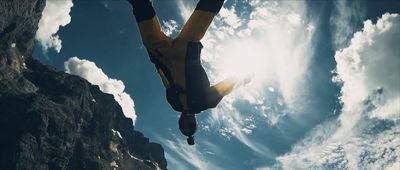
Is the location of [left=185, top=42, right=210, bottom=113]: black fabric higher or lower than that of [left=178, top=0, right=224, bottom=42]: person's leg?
lower

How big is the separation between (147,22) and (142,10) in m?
Result: 0.35

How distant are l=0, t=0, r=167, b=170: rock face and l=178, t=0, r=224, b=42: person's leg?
136270 millimetres

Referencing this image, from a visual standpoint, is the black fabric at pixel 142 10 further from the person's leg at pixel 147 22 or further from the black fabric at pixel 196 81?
the black fabric at pixel 196 81

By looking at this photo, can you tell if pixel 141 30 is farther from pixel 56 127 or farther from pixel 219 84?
pixel 56 127

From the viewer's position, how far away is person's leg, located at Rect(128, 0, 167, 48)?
10211 mm

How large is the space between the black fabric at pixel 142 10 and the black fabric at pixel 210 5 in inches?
50.1

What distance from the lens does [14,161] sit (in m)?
131

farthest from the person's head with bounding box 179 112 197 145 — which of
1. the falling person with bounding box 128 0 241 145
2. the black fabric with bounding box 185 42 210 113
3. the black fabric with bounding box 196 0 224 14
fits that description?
the black fabric with bounding box 196 0 224 14

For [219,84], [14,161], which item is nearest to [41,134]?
[14,161]

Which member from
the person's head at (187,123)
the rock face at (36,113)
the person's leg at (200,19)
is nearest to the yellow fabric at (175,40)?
the person's leg at (200,19)

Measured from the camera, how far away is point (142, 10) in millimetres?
10305

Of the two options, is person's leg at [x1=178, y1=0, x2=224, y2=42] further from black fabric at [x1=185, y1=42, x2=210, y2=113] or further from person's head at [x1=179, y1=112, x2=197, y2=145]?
person's head at [x1=179, y1=112, x2=197, y2=145]

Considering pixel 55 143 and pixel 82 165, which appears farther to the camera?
pixel 82 165

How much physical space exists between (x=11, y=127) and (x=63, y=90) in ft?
158
